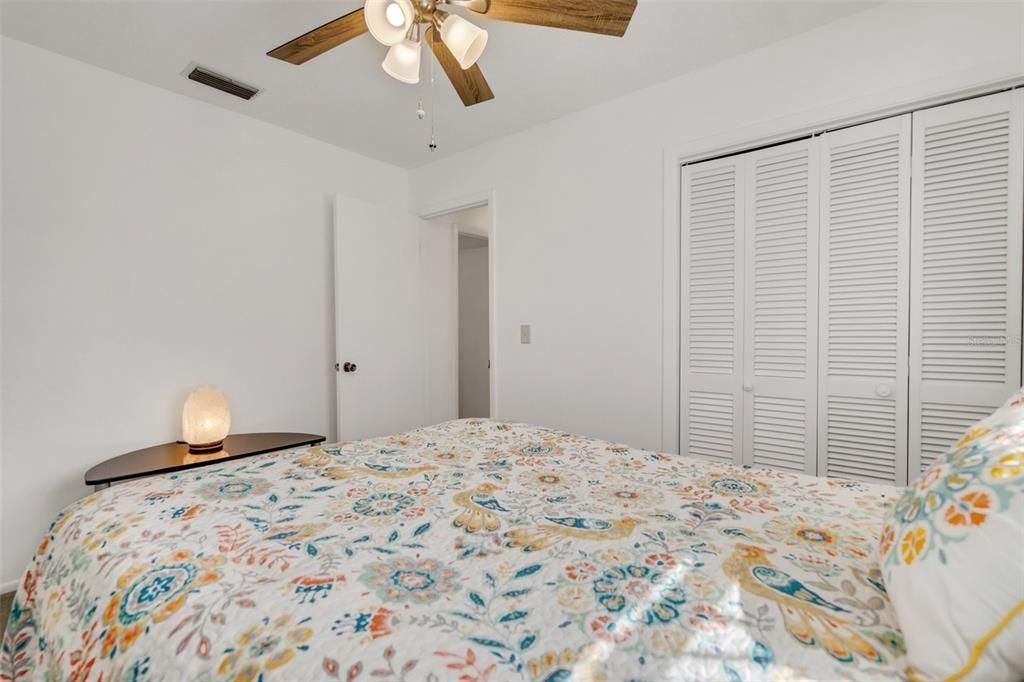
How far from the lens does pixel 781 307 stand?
223 centimetres

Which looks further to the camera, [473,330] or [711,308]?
[473,330]

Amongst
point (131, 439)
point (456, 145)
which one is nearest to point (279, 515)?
point (131, 439)

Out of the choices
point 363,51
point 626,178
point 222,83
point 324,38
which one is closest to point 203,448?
point 222,83

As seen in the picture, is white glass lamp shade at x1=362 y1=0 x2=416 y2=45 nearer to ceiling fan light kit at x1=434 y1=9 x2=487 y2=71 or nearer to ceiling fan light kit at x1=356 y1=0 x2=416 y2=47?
ceiling fan light kit at x1=356 y1=0 x2=416 y2=47

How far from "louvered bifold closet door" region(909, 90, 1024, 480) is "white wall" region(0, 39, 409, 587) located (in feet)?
11.0

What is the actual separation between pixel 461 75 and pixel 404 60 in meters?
0.25

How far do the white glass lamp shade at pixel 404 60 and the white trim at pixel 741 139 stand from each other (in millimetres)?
1399

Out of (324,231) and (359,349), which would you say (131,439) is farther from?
(324,231)

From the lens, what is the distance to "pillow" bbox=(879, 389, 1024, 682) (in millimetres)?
535

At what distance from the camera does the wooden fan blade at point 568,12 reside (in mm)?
A: 1470

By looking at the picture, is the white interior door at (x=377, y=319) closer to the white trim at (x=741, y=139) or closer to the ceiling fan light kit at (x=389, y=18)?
the ceiling fan light kit at (x=389, y=18)

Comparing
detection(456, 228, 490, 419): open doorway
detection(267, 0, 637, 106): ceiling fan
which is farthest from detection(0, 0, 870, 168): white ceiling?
detection(456, 228, 490, 419): open doorway

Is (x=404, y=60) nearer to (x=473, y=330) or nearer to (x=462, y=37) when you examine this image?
(x=462, y=37)

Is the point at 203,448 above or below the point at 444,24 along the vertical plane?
below
